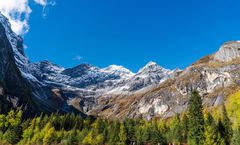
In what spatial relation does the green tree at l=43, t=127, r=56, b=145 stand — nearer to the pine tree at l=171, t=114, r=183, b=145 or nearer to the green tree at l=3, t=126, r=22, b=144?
the green tree at l=3, t=126, r=22, b=144

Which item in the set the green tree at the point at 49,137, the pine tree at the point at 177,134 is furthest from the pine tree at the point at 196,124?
the green tree at the point at 49,137

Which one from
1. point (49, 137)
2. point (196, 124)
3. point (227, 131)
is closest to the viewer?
→ point (196, 124)

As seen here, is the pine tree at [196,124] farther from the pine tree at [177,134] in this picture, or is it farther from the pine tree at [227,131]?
the pine tree at [177,134]

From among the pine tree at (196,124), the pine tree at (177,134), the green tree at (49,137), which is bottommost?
the pine tree at (196,124)

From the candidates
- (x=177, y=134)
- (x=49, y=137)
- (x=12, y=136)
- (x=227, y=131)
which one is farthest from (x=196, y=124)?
(x=12, y=136)

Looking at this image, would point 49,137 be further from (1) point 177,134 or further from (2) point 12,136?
(1) point 177,134

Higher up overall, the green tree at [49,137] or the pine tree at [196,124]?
the green tree at [49,137]

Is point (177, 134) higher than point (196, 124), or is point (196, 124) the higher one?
point (177, 134)

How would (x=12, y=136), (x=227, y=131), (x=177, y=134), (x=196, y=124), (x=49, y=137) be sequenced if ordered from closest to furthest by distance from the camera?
(x=196, y=124)
(x=227, y=131)
(x=12, y=136)
(x=49, y=137)
(x=177, y=134)

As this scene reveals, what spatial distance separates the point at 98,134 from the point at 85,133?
8144 mm

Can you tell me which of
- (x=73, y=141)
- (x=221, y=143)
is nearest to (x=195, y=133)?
(x=221, y=143)

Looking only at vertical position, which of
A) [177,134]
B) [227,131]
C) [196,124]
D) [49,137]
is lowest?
[196,124]

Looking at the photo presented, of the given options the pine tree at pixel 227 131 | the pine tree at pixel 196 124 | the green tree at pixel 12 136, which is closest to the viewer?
the pine tree at pixel 196 124

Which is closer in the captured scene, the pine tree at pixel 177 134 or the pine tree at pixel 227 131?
the pine tree at pixel 227 131
